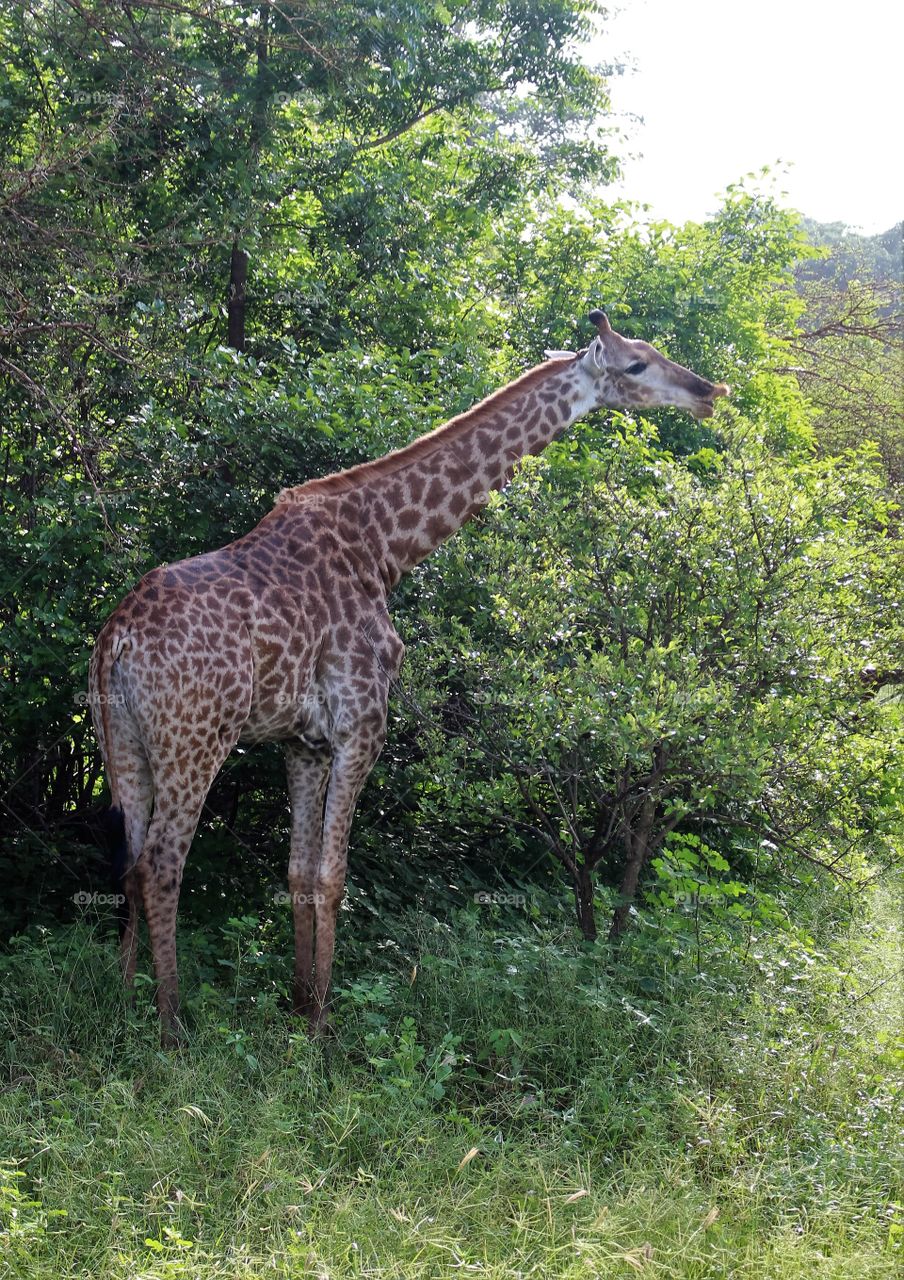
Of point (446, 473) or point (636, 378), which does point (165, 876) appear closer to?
point (446, 473)

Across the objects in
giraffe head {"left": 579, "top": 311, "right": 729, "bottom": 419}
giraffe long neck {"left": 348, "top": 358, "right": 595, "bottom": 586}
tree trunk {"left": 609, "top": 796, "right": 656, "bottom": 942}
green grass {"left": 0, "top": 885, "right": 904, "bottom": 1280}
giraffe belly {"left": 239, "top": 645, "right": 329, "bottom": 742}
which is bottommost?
green grass {"left": 0, "top": 885, "right": 904, "bottom": 1280}

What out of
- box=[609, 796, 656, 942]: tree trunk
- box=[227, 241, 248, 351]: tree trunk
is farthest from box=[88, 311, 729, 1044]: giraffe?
box=[227, 241, 248, 351]: tree trunk

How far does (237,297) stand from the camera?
8.95 m

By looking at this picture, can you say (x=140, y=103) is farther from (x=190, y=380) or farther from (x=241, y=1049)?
(x=241, y=1049)

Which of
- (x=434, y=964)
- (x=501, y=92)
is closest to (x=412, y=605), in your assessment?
(x=434, y=964)

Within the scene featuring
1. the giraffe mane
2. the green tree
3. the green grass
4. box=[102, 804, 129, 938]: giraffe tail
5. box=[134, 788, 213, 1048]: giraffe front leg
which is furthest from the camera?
the giraffe mane

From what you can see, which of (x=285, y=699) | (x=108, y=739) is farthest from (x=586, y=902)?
(x=108, y=739)

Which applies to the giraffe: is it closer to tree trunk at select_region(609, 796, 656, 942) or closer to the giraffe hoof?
the giraffe hoof

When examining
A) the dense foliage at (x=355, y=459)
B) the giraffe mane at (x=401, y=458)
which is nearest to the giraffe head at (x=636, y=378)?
the dense foliage at (x=355, y=459)

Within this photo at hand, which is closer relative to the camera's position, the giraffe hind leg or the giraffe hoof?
the giraffe hoof

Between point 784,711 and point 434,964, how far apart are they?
2.15 meters

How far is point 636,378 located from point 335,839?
316 centimetres

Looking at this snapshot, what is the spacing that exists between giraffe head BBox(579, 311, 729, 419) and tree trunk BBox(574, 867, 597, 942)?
106 inches

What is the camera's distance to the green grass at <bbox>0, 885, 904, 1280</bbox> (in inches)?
165
